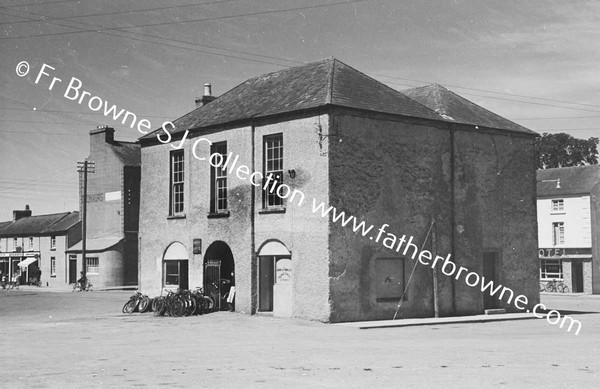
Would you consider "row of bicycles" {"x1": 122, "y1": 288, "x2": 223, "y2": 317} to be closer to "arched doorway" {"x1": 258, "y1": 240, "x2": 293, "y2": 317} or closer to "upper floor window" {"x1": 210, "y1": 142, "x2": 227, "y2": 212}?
"arched doorway" {"x1": 258, "y1": 240, "x2": 293, "y2": 317}

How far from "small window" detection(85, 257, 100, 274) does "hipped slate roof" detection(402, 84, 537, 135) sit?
34.5 metres

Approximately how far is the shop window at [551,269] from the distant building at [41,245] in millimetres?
37806

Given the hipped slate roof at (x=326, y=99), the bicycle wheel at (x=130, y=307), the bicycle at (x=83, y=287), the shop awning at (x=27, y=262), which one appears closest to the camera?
the hipped slate roof at (x=326, y=99)

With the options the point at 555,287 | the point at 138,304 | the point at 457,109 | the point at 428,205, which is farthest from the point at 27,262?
the point at 428,205

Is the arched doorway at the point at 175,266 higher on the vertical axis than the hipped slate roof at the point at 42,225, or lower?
lower

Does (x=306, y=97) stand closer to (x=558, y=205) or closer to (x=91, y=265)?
(x=558, y=205)

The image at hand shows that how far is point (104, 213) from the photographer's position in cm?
6128

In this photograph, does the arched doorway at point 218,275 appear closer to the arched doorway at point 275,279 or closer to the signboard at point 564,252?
the arched doorway at point 275,279

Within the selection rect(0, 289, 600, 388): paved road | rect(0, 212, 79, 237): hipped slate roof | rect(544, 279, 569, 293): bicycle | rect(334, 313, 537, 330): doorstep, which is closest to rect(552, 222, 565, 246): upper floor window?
rect(544, 279, 569, 293): bicycle

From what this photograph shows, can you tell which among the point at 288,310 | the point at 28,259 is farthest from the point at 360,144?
the point at 28,259

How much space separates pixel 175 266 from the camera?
100ft

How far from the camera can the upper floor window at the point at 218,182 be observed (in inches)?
1121

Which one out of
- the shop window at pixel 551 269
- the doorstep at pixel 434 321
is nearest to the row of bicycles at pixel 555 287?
the shop window at pixel 551 269

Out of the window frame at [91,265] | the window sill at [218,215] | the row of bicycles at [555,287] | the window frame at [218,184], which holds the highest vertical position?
the window frame at [218,184]
